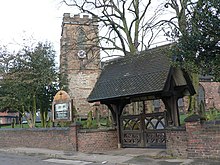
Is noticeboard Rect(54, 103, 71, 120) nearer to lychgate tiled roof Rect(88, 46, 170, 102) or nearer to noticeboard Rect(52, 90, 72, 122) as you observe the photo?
noticeboard Rect(52, 90, 72, 122)

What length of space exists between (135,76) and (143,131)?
9.16ft

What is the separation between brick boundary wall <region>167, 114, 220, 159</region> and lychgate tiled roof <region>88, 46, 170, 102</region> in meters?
2.06

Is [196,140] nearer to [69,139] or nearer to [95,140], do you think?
[95,140]

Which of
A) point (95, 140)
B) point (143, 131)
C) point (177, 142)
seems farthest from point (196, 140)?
point (95, 140)

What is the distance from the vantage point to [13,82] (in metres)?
22.7

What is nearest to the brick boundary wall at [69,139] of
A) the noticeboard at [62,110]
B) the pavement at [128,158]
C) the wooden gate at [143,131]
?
the pavement at [128,158]

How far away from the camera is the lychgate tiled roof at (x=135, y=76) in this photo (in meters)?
13.3

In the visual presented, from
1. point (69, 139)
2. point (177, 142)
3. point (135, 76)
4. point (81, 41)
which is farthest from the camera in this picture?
point (81, 41)

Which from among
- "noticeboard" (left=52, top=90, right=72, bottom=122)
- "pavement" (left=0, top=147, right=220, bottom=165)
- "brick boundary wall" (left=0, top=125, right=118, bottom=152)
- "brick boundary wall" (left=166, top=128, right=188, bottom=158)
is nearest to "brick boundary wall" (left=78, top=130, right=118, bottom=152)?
"brick boundary wall" (left=0, top=125, right=118, bottom=152)

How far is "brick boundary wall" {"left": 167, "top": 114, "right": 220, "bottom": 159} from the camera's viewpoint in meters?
10.7

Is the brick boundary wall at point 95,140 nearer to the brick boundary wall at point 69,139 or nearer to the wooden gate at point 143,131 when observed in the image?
the brick boundary wall at point 69,139

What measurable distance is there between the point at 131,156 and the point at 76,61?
34866mm

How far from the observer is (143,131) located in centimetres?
1446

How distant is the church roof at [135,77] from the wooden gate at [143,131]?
1.51m
